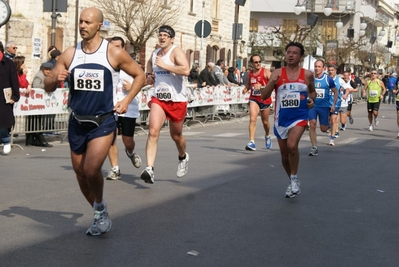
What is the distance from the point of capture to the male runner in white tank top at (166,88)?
35.6ft

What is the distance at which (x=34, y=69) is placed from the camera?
1149 inches

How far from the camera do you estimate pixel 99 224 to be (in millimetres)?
7504

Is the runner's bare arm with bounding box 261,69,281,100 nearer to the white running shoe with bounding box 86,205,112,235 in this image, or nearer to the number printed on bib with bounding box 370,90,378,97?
the white running shoe with bounding box 86,205,112,235

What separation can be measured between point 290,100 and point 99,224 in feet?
12.9

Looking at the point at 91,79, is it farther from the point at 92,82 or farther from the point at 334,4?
the point at 334,4

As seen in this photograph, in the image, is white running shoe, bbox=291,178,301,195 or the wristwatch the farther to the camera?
the wristwatch

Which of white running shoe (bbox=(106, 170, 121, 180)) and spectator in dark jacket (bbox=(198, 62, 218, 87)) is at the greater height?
spectator in dark jacket (bbox=(198, 62, 218, 87))

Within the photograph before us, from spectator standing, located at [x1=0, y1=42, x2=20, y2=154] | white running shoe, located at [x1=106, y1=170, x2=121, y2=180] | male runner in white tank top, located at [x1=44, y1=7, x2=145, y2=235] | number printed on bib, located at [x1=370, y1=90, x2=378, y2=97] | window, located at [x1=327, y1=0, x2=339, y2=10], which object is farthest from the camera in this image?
window, located at [x1=327, y1=0, x2=339, y2=10]

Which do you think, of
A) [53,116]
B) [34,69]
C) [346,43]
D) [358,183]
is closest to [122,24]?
[34,69]

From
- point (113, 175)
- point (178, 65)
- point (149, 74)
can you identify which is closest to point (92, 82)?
point (178, 65)

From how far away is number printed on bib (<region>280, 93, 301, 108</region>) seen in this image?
10.7 metres

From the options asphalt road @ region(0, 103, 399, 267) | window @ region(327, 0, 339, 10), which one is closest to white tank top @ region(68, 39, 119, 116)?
asphalt road @ region(0, 103, 399, 267)

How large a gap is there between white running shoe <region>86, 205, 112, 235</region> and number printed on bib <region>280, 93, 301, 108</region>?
3.80 meters

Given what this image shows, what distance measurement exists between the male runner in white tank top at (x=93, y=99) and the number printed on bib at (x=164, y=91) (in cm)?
345
